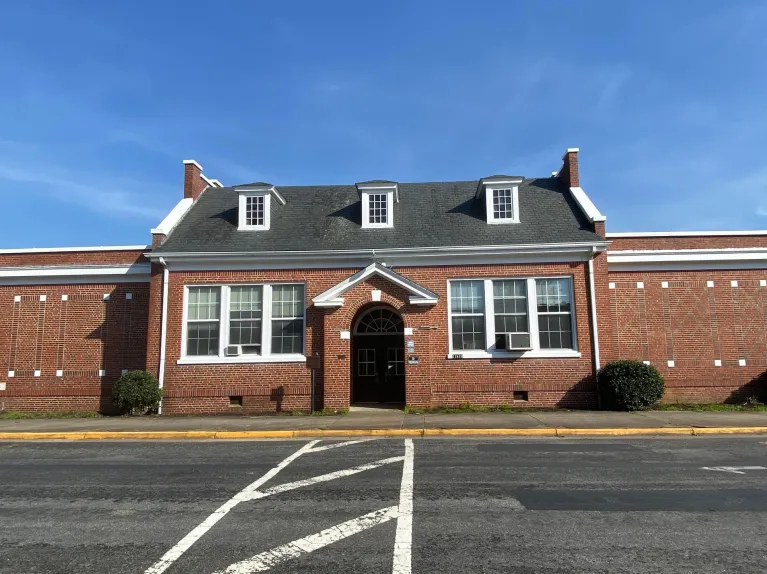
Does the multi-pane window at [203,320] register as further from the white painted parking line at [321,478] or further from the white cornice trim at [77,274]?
the white painted parking line at [321,478]

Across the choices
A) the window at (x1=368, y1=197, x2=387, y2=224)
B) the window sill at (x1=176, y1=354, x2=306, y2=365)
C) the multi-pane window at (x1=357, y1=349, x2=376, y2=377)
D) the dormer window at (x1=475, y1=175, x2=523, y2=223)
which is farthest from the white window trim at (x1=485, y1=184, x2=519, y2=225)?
the window sill at (x1=176, y1=354, x2=306, y2=365)

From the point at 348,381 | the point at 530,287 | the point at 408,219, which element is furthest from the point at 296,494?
the point at 408,219

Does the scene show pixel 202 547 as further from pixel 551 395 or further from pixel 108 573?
pixel 551 395

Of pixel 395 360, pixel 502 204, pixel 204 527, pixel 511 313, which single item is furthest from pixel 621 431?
pixel 204 527

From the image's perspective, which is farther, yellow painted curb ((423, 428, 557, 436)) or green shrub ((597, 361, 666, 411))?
green shrub ((597, 361, 666, 411))

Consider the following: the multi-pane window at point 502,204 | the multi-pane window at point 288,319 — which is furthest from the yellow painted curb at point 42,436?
the multi-pane window at point 502,204

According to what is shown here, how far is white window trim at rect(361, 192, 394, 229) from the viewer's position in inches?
709

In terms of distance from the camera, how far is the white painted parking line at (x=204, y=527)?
14.8ft

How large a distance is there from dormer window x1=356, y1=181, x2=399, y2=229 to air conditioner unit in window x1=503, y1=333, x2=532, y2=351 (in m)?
5.44

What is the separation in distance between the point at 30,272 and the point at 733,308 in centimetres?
2299

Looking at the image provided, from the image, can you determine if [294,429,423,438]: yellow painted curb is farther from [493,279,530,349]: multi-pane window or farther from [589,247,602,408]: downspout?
[589,247,602,408]: downspout

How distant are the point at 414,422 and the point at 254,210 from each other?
31.1 feet

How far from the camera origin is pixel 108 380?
1739cm

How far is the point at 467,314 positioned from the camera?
16594mm
